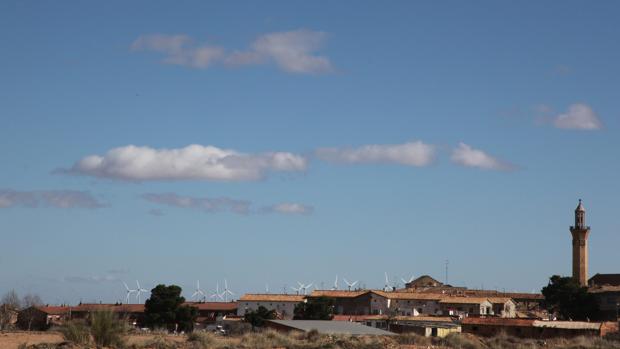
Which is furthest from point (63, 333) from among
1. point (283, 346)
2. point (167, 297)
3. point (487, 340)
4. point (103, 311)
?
point (167, 297)

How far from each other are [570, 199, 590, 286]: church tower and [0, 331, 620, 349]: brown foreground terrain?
1874 inches

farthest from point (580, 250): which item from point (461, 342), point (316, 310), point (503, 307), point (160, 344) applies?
point (160, 344)

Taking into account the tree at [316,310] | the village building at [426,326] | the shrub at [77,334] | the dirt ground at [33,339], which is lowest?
the dirt ground at [33,339]

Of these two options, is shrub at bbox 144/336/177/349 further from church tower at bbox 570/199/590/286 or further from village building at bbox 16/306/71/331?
church tower at bbox 570/199/590/286

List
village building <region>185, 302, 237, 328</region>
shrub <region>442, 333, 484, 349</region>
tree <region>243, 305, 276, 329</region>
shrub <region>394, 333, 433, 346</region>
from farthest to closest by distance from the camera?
village building <region>185, 302, 237, 328</region> < tree <region>243, 305, 276, 329</region> < shrub <region>394, 333, 433, 346</region> < shrub <region>442, 333, 484, 349</region>

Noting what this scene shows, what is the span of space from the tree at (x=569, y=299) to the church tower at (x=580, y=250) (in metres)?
9.40

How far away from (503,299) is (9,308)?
54.5 meters

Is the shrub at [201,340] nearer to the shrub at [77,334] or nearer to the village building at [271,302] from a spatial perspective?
the shrub at [77,334]

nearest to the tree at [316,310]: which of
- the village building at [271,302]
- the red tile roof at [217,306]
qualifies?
the village building at [271,302]

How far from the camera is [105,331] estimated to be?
178 feet

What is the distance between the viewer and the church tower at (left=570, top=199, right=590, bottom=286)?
118 meters

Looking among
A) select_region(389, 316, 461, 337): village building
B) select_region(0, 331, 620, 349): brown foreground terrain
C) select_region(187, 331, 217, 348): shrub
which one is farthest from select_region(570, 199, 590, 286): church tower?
select_region(187, 331, 217, 348): shrub

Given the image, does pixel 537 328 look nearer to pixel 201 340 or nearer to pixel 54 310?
pixel 201 340

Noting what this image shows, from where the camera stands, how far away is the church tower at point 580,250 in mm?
118312
